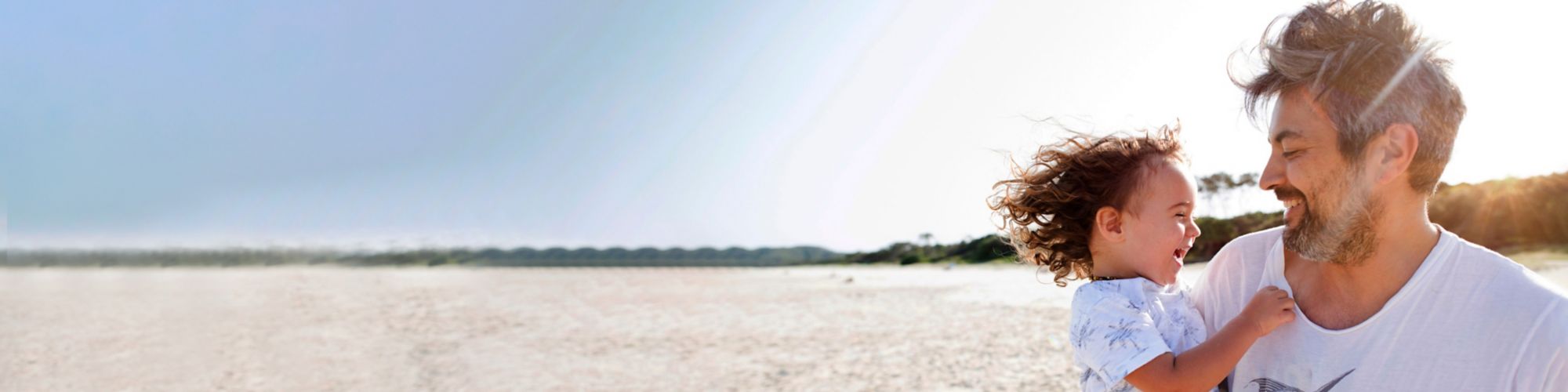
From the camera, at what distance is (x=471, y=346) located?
733 inches

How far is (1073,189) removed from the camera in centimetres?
242

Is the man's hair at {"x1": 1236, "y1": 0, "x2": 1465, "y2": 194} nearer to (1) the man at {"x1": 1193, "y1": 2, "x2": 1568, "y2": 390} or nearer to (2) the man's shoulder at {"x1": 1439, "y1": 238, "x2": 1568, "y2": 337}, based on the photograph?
(1) the man at {"x1": 1193, "y1": 2, "x2": 1568, "y2": 390}

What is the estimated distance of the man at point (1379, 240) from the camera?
1.73 metres

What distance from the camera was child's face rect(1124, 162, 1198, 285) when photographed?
2.24m

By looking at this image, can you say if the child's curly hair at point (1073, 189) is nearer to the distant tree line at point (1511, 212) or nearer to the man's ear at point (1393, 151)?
the man's ear at point (1393, 151)

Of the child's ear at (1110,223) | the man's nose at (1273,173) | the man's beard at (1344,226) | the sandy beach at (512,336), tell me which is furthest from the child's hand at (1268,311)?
the sandy beach at (512,336)

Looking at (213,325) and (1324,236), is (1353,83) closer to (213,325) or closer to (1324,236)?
(1324,236)

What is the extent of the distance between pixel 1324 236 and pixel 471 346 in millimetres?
18482

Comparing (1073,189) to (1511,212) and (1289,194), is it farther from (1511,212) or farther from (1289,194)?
(1511,212)

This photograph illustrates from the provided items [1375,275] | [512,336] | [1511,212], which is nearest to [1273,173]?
[1375,275]

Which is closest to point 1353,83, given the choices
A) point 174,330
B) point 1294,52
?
point 1294,52

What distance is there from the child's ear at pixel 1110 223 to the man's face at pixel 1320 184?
41cm

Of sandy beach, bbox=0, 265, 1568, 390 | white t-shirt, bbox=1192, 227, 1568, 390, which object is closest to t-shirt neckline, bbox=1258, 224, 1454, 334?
white t-shirt, bbox=1192, 227, 1568, 390

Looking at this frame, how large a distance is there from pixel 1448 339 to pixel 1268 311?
310 millimetres
